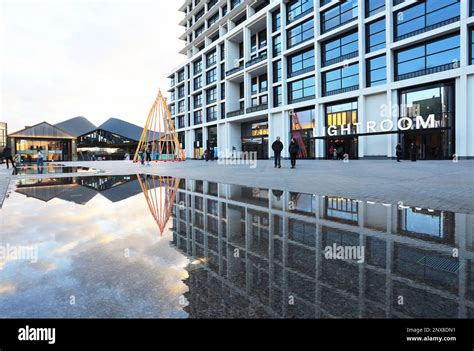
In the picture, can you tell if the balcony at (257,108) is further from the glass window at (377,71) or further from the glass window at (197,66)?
the glass window at (197,66)

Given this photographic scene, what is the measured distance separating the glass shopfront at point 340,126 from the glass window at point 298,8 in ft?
39.9

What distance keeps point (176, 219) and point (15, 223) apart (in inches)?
102

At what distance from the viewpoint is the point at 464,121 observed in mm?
25016

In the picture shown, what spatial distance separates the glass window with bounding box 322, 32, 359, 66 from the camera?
32.6 m

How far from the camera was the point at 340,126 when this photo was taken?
3388 cm

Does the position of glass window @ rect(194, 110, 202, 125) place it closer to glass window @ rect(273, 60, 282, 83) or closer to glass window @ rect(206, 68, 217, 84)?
glass window @ rect(206, 68, 217, 84)

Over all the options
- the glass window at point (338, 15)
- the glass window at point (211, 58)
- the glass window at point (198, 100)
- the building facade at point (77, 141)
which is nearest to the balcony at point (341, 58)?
the glass window at point (338, 15)

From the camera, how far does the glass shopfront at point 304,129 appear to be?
36.8 meters

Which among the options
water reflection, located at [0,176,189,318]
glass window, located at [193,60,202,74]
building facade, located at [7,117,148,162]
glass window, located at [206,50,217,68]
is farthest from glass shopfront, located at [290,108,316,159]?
building facade, located at [7,117,148,162]

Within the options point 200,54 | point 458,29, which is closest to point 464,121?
point 458,29

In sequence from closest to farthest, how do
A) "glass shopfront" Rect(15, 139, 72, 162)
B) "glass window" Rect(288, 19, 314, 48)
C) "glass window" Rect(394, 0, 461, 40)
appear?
"glass window" Rect(394, 0, 461, 40)
"glass window" Rect(288, 19, 314, 48)
"glass shopfront" Rect(15, 139, 72, 162)

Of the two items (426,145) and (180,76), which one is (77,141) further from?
(426,145)

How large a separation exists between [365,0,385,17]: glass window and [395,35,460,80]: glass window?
16.6 feet
